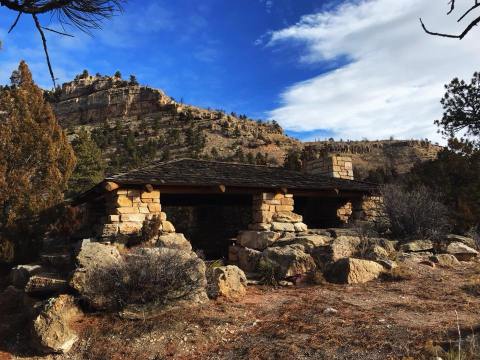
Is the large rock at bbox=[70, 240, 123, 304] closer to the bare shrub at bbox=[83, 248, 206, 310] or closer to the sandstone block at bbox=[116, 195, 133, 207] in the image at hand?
the bare shrub at bbox=[83, 248, 206, 310]

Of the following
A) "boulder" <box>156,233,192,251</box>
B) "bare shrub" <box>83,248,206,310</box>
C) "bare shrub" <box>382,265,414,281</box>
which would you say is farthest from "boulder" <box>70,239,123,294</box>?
"bare shrub" <box>382,265,414,281</box>

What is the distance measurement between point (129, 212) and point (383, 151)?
34040mm

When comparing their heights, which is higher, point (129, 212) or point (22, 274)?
point (129, 212)

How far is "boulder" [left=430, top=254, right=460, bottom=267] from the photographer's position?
29.3 ft

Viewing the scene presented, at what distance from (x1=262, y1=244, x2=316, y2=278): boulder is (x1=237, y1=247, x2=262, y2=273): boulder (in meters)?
0.46

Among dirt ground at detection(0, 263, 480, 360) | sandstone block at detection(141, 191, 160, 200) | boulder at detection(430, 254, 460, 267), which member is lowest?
dirt ground at detection(0, 263, 480, 360)

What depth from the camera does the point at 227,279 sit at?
6.85 metres

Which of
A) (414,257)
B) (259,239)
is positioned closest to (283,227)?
(259,239)

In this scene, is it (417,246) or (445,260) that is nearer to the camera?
(445,260)

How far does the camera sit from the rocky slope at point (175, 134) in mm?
33969

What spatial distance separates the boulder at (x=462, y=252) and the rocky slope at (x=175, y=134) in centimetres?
1607

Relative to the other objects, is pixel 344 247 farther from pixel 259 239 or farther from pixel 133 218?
pixel 133 218

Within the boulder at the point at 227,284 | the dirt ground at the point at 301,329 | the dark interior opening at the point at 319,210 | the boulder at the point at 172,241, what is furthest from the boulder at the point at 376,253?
the boulder at the point at 172,241

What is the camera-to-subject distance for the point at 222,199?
13242 mm
